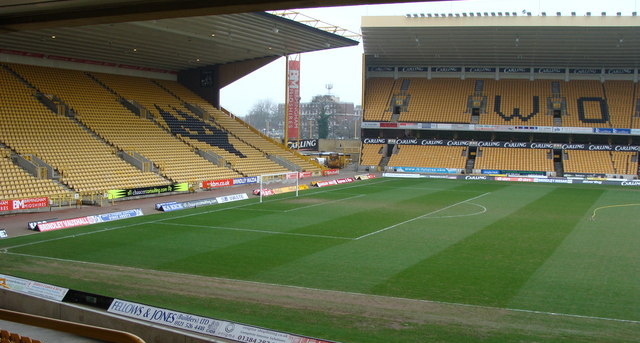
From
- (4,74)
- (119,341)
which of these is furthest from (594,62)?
(119,341)

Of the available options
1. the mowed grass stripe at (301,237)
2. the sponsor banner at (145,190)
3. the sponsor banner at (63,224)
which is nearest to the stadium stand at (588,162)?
the mowed grass stripe at (301,237)

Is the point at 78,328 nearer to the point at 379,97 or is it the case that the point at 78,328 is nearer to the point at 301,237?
the point at 301,237

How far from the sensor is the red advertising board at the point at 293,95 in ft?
180

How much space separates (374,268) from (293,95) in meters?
38.7

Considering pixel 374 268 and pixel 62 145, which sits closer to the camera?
pixel 374 268

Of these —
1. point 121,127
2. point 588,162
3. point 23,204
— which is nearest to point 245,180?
point 121,127

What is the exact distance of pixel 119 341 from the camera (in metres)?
9.55

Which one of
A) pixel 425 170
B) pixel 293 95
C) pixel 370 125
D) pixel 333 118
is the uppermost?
pixel 293 95

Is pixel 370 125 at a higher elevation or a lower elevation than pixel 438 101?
lower

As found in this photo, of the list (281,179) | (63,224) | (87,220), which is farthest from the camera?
(281,179)

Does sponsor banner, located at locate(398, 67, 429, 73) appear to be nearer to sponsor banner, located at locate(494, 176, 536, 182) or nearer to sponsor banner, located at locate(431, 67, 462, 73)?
sponsor banner, located at locate(431, 67, 462, 73)

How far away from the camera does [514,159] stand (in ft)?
194

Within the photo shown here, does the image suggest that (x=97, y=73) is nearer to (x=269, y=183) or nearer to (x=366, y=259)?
(x=269, y=183)

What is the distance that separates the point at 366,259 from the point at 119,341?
35.1 feet
